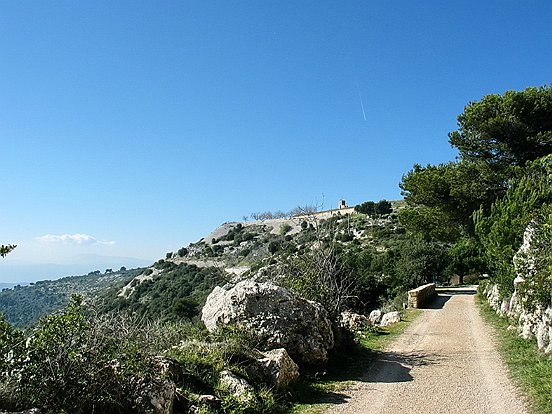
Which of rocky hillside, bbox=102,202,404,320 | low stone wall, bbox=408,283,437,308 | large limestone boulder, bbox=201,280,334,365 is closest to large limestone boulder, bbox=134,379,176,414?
large limestone boulder, bbox=201,280,334,365

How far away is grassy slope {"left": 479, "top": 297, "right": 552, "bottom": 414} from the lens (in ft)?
25.7

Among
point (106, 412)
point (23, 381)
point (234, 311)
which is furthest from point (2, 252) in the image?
point (234, 311)

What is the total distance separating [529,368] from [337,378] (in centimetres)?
402

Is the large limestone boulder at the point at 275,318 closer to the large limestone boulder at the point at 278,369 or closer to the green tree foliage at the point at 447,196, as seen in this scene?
the large limestone boulder at the point at 278,369

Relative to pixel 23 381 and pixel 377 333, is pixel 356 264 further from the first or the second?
pixel 23 381

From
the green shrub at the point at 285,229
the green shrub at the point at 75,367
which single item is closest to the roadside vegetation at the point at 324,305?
the green shrub at the point at 75,367

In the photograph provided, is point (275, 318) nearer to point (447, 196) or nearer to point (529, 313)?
point (529, 313)

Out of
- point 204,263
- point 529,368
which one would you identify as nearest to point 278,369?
point 529,368

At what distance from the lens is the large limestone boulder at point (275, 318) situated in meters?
10.1

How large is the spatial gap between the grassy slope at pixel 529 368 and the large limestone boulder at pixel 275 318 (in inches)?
157

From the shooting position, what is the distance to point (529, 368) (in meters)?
9.86

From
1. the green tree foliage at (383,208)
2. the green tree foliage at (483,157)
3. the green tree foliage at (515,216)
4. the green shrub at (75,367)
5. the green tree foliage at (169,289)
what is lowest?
the green tree foliage at (169,289)

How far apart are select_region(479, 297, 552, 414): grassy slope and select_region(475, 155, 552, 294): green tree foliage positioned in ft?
7.94

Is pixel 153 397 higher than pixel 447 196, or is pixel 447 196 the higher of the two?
pixel 447 196
